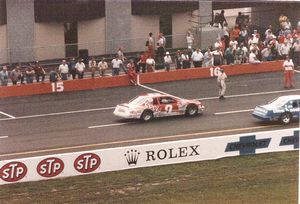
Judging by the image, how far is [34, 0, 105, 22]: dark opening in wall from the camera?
3192 cm

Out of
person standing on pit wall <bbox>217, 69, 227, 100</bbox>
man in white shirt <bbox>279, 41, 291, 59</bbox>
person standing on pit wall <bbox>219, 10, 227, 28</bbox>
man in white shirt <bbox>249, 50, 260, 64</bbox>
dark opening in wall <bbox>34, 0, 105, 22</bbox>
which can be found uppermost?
dark opening in wall <bbox>34, 0, 105, 22</bbox>

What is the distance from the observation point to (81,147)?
23.5 meters

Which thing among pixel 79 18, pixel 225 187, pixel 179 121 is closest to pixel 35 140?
pixel 179 121

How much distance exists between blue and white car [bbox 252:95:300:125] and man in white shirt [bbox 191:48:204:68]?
5790 millimetres

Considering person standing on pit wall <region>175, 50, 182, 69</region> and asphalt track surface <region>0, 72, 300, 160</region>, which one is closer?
asphalt track surface <region>0, 72, 300, 160</region>

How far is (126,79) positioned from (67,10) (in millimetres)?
4897

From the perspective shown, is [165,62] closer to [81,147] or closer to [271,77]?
[271,77]

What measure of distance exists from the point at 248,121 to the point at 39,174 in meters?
8.64

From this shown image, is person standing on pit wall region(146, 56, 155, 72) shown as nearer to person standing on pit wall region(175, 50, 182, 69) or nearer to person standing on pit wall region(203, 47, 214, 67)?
person standing on pit wall region(175, 50, 182, 69)

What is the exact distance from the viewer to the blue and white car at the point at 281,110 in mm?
25469

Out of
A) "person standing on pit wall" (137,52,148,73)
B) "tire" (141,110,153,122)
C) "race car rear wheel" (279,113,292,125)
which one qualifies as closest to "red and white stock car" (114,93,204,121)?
"tire" (141,110,153,122)

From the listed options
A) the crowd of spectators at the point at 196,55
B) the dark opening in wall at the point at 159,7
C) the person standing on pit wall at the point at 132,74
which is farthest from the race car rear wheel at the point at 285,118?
the dark opening in wall at the point at 159,7

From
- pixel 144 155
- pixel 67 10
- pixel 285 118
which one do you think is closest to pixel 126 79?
pixel 67 10

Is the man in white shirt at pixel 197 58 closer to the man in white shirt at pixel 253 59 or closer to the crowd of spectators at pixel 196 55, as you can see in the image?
the crowd of spectators at pixel 196 55
